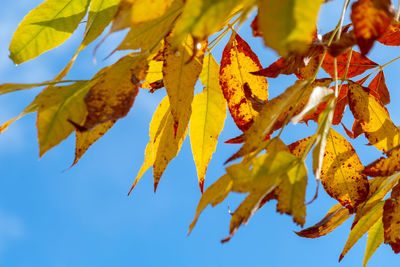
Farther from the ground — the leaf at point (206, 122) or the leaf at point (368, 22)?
the leaf at point (206, 122)

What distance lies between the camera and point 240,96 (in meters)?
0.64

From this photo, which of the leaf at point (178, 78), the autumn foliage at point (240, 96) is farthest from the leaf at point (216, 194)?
the leaf at point (178, 78)

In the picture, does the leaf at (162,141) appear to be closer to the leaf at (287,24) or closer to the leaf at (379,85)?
the leaf at (287,24)

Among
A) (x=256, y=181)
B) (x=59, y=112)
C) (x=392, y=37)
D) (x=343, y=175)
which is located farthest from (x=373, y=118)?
(x=59, y=112)

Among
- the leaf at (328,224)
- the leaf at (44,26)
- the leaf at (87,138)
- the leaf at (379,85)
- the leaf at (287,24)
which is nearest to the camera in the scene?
the leaf at (287,24)

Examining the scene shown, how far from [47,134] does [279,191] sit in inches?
8.4

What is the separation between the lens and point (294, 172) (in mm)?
433

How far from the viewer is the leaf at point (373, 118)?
661 millimetres

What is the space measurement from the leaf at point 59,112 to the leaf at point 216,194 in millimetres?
133

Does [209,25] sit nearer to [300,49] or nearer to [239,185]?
[300,49]

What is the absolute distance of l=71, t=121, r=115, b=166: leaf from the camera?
0.49m

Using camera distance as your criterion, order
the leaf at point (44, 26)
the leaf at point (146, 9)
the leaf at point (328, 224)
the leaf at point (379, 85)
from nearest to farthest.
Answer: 1. the leaf at point (146, 9)
2. the leaf at point (44, 26)
3. the leaf at point (328, 224)
4. the leaf at point (379, 85)

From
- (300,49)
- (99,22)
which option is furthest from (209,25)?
(99,22)

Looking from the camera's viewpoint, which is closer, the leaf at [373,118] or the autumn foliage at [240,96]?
the autumn foliage at [240,96]
